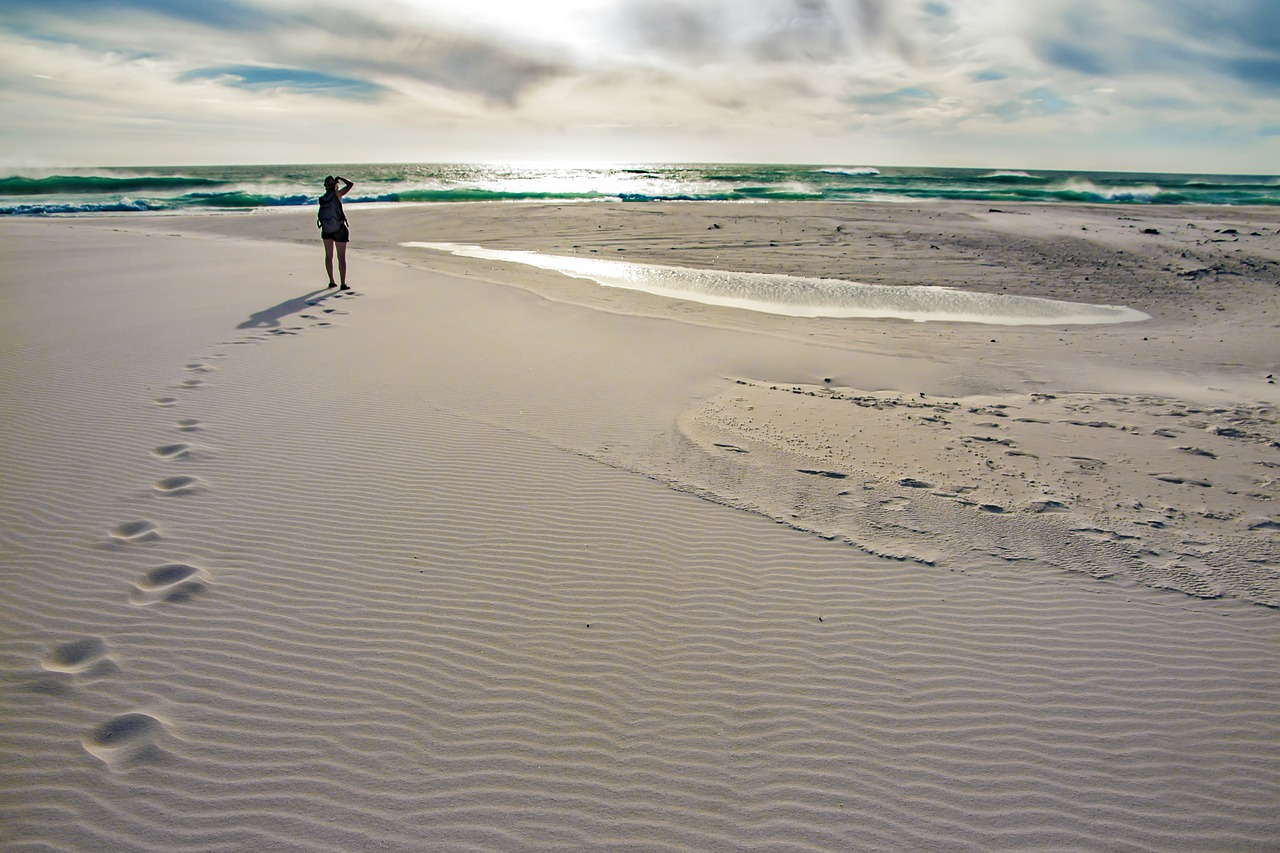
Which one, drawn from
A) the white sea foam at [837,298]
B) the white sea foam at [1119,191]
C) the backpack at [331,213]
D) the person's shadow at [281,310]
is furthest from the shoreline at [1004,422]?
the white sea foam at [1119,191]

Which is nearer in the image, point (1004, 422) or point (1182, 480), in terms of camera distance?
point (1182, 480)

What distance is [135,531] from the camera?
4.21 metres

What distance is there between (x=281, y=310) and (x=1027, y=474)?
10104 millimetres

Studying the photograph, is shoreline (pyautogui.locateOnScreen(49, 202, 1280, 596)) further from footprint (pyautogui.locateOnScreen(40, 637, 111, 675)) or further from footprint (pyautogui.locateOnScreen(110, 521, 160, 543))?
footprint (pyautogui.locateOnScreen(40, 637, 111, 675))

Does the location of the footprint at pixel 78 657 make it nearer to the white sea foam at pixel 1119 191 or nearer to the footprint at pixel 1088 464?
the footprint at pixel 1088 464

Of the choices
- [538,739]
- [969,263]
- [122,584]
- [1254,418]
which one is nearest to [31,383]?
[122,584]

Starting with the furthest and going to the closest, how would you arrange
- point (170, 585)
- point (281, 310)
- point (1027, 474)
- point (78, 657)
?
point (281, 310)
point (1027, 474)
point (170, 585)
point (78, 657)

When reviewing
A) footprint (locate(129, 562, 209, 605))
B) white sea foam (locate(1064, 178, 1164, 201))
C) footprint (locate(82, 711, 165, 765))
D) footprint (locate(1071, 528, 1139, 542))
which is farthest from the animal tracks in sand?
white sea foam (locate(1064, 178, 1164, 201))

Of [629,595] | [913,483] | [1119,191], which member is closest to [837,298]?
[913,483]

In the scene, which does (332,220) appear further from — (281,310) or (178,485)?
(178,485)

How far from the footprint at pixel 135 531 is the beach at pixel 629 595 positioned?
26 mm

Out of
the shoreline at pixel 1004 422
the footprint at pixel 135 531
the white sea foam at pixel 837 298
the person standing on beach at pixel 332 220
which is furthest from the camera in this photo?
the white sea foam at pixel 837 298

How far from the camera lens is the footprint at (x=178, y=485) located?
15.5 ft

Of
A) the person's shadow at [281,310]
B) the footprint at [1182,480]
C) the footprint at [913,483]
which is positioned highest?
the person's shadow at [281,310]
